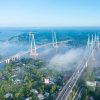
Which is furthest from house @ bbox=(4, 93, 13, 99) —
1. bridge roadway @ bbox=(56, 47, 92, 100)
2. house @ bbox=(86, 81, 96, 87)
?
house @ bbox=(86, 81, 96, 87)

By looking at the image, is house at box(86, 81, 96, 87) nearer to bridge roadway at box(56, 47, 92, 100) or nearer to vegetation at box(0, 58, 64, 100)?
bridge roadway at box(56, 47, 92, 100)

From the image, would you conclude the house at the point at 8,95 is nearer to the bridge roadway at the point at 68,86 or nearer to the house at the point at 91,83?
the bridge roadway at the point at 68,86

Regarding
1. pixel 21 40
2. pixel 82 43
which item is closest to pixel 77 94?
pixel 82 43

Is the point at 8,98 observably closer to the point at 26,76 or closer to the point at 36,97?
the point at 36,97

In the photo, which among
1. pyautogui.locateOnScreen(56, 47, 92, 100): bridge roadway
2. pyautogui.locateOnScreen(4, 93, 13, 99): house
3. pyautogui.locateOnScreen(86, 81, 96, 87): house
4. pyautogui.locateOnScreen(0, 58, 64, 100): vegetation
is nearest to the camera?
pyautogui.locateOnScreen(56, 47, 92, 100): bridge roadway

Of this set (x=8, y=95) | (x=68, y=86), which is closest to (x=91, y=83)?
(x=68, y=86)

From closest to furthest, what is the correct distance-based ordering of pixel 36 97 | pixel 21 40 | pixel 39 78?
pixel 36 97
pixel 39 78
pixel 21 40

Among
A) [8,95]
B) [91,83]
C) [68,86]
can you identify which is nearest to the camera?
[8,95]

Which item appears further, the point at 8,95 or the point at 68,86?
the point at 68,86

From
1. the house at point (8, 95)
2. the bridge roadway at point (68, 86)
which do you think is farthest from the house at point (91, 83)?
the house at point (8, 95)

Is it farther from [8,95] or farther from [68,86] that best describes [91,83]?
[8,95]

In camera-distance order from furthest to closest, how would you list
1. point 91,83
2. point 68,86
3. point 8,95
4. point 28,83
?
point 28,83 → point 91,83 → point 68,86 → point 8,95
